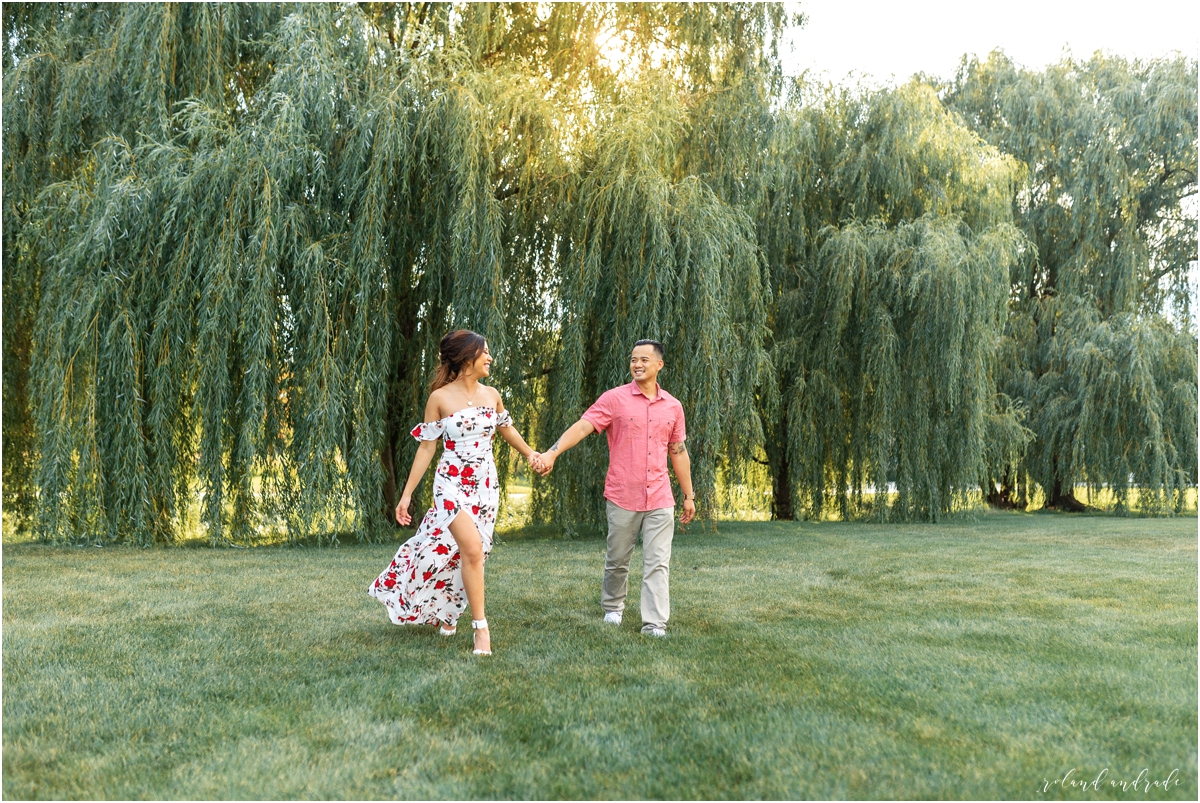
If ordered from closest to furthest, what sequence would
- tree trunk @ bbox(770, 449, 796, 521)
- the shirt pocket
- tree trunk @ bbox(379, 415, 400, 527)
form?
the shirt pocket, tree trunk @ bbox(379, 415, 400, 527), tree trunk @ bbox(770, 449, 796, 521)

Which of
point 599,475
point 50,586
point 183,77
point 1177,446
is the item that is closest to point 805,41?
point 599,475

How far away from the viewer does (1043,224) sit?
14.8 meters

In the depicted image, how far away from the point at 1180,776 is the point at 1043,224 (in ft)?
45.5

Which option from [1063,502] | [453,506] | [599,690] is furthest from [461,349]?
[1063,502]

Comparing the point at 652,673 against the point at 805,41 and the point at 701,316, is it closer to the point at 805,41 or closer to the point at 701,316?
the point at 701,316

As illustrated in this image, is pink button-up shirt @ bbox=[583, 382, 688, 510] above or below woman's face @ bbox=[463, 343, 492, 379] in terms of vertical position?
below

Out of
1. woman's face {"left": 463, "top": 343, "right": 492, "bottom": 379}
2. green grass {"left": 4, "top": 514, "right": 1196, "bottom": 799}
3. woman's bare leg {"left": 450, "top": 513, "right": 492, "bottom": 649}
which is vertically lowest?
green grass {"left": 4, "top": 514, "right": 1196, "bottom": 799}

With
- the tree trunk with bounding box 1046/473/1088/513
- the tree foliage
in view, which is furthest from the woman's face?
the tree trunk with bounding box 1046/473/1088/513

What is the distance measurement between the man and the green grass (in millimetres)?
364

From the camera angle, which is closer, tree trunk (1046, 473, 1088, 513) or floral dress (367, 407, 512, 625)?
floral dress (367, 407, 512, 625)

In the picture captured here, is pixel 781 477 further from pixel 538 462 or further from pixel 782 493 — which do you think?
pixel 538 462

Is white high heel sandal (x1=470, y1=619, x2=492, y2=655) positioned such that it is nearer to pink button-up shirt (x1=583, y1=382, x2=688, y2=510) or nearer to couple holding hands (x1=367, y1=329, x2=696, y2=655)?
couple holding hands (x1=367, y1=329, x2=696, y2=655)

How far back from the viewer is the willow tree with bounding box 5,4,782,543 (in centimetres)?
836

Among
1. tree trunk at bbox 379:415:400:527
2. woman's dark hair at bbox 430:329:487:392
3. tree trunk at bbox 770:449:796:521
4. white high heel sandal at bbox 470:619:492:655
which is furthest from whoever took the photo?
tree trunk at bbox 770:449:796:521
